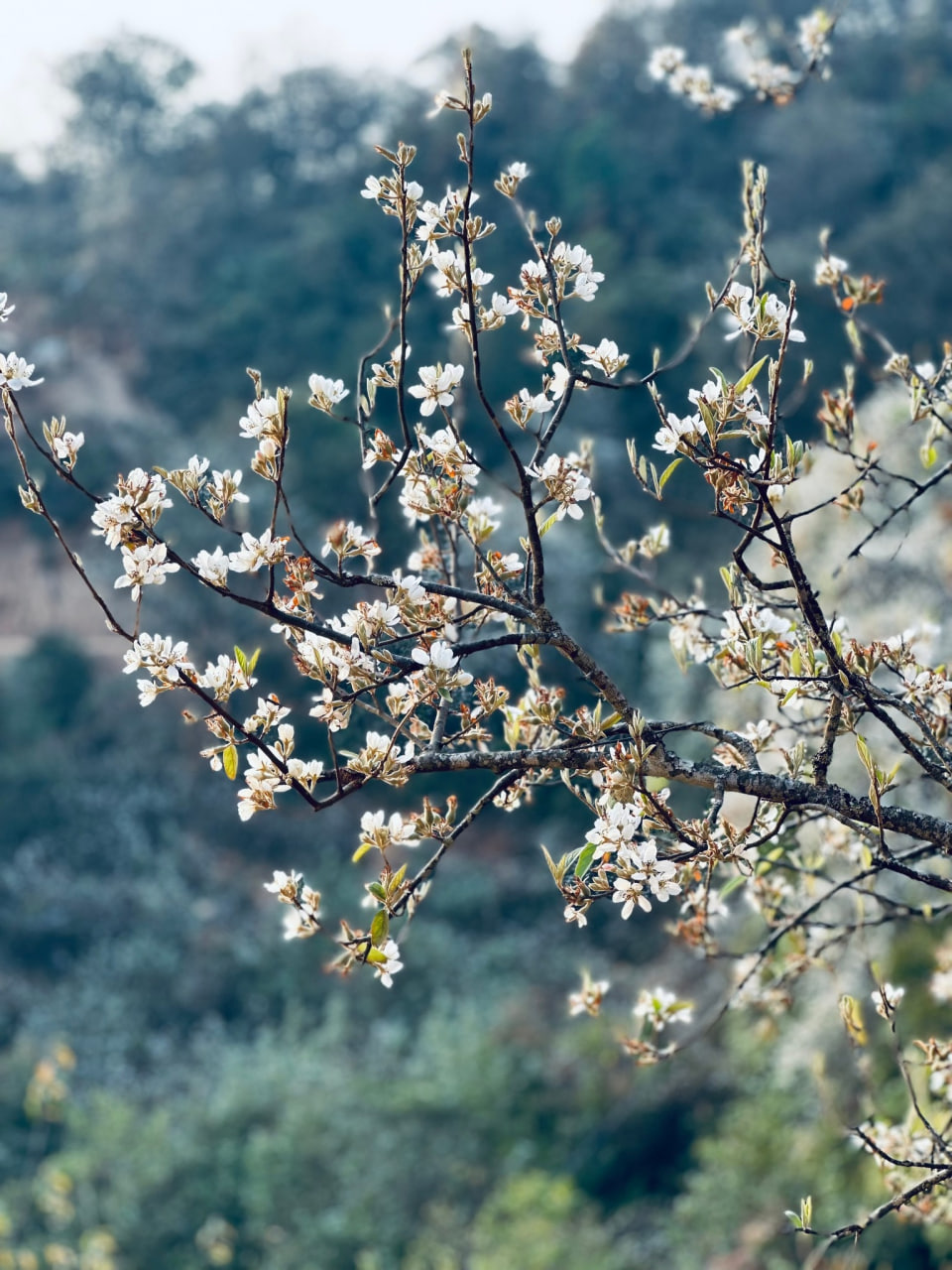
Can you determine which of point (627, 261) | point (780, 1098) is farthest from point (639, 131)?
point (780, 1098)

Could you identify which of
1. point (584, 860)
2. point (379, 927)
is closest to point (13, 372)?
point (379, 927)

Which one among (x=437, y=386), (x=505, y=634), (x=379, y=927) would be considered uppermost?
(x=437, y=386)

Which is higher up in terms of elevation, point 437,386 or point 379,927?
point 437,386

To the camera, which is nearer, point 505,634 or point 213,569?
point 213,569

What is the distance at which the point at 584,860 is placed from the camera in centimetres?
155

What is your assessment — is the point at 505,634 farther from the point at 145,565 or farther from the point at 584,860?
the point at 145,565

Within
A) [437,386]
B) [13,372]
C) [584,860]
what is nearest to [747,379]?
[437,386]

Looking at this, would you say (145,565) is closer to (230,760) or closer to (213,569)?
(213,569)

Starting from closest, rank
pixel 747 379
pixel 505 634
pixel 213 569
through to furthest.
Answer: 1. pixel 747 379
2. pixel 213 569
3. pixel 505 634

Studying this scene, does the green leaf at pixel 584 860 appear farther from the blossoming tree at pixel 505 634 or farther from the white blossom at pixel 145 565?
the white blossom at pixel 145 565

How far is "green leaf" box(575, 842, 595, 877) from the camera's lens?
155 centimetres

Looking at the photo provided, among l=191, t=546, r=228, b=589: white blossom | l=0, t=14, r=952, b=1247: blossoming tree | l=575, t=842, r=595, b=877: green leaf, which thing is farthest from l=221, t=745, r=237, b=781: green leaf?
l=575, t=842, r=595, b=877: green leaf

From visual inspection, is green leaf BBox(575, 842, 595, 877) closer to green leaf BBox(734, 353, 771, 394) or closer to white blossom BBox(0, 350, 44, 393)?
green leaf BBox(734, 353, 771, 394)

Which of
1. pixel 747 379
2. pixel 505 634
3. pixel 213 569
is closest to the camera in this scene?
pixel 747 379
